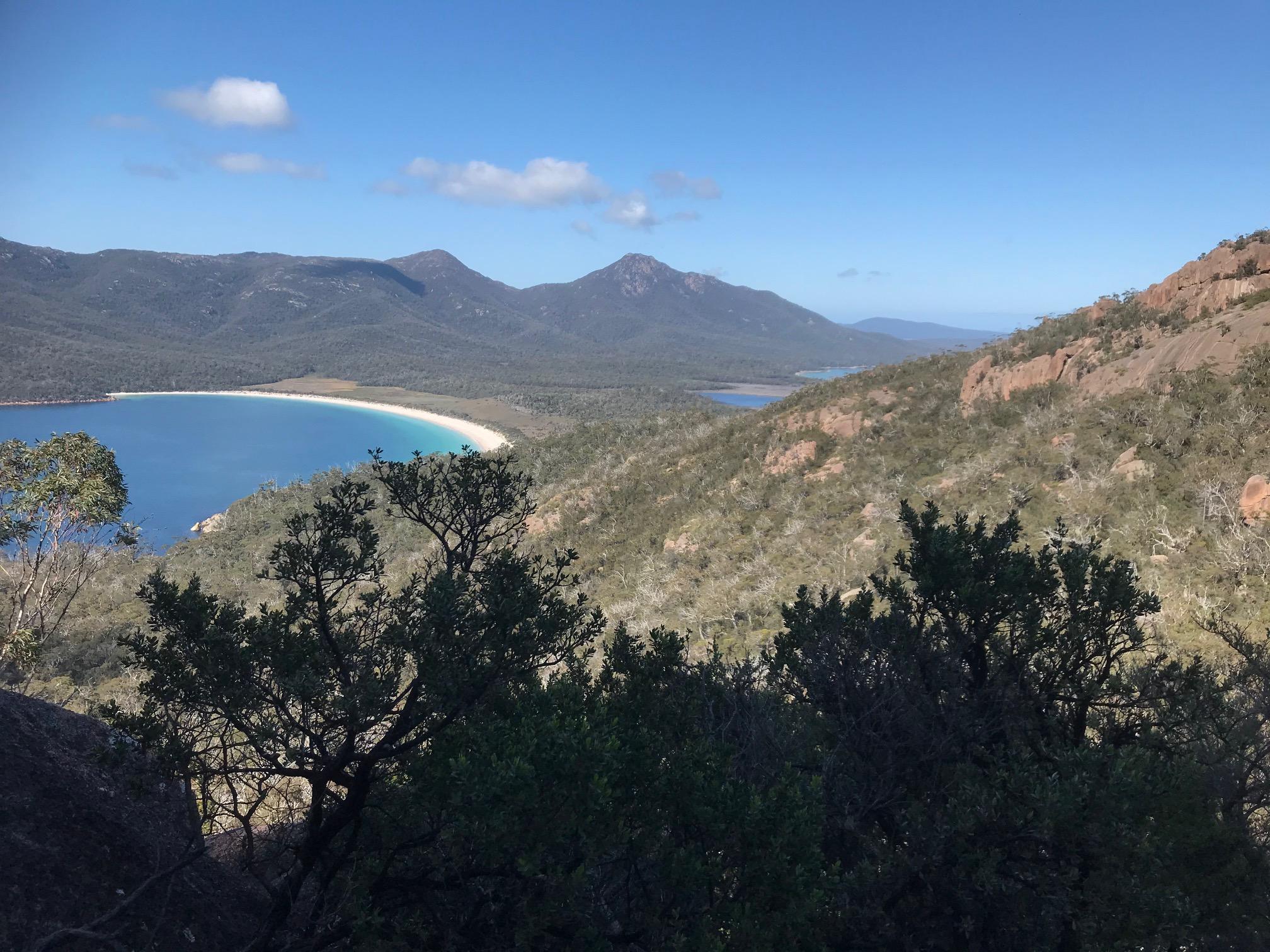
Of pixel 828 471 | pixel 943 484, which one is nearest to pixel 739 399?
pixel 828 471

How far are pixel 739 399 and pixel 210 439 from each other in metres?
105

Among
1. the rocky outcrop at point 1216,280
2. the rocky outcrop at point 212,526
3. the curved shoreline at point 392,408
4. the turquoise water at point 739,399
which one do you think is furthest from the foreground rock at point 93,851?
the turquoise water at point 739,399

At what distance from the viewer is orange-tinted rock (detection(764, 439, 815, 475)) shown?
25.0 metres

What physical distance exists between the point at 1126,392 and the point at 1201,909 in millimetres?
15971

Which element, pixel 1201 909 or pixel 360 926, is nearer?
pixel 360 926

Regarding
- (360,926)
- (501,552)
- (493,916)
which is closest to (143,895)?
(360,926)

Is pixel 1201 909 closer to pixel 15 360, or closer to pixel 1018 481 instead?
pixel 1018 481

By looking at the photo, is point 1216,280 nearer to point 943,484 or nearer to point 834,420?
point 943,484

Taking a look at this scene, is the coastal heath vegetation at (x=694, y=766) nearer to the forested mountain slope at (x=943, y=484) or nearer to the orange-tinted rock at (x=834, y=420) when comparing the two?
the forested mountain slope at (x=943, y=484)

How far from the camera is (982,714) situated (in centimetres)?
649

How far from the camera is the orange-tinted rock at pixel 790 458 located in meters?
25.0

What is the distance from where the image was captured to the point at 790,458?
25.6 meters

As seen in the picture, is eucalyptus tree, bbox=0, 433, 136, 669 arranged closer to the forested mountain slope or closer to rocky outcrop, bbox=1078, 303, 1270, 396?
the forested mountain slope

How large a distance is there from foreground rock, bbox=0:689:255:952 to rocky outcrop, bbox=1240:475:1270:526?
49.1 feet
